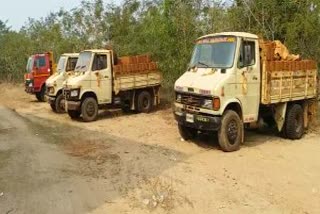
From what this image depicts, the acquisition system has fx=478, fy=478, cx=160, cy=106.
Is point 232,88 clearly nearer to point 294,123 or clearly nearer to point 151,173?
point 294,123

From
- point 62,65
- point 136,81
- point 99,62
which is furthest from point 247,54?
point 62,65

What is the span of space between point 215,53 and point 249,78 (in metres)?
0.93

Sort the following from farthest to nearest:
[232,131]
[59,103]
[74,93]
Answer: [59,103], [74,93], [232,131]

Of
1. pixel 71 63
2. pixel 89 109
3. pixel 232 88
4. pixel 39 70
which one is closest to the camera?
pixel 232 88

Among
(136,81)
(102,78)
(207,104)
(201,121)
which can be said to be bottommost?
(201,121)

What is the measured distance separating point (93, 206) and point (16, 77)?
32843 millimetres

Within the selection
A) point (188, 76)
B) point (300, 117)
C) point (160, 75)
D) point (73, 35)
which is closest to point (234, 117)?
point (188, 76)

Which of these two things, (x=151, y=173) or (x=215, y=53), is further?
(x=215, y=53)

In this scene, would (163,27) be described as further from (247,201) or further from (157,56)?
(247,201)

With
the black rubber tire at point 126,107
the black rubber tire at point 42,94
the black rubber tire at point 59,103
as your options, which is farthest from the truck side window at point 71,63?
the black rubber tire at point 42,94

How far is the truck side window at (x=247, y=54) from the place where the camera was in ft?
34.1

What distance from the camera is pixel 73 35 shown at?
30.4 m

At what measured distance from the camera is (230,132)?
33.6 feet

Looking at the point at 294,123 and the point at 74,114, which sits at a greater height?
the point at 294,123
